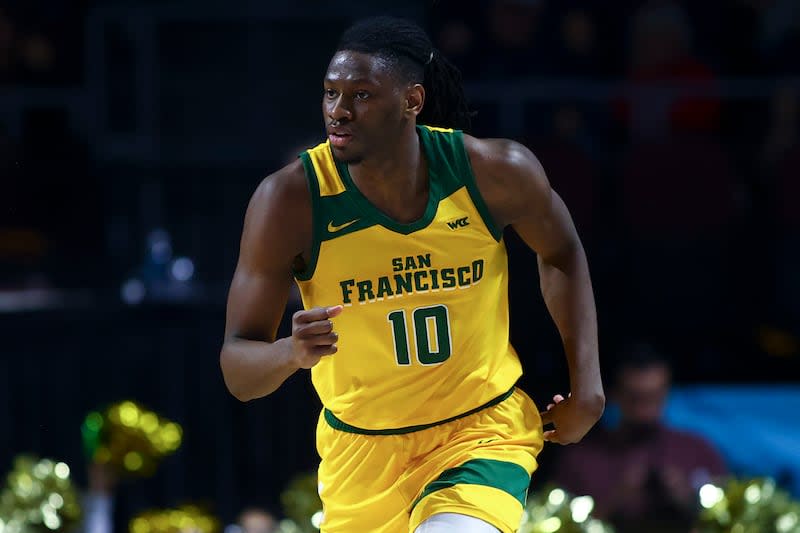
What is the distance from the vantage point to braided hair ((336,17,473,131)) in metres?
2.81

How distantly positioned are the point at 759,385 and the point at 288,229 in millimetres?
3680

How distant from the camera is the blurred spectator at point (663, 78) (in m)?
6.34

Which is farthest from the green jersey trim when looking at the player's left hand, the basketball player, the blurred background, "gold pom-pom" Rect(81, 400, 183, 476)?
the blurred background

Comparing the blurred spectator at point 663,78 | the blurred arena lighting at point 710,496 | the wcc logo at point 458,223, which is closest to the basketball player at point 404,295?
the wcc logo at point 458,223

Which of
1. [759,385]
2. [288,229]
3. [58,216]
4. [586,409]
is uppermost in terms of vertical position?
[288,229]

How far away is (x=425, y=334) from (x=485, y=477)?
0.35 meters

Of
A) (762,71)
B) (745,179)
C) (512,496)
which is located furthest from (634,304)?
(512,496)

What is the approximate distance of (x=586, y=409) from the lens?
3.03 metres

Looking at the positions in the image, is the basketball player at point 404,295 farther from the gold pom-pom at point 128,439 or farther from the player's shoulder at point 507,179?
the gold pom-pom at point 128,439

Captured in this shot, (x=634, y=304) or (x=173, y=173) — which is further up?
(x=173, y=173)

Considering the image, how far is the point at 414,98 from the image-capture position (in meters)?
2.88

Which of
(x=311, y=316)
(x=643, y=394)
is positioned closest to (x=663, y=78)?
(x=643, y=394)

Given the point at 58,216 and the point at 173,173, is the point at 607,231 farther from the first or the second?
the point at 58,216

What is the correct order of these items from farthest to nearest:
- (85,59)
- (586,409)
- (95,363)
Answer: (85,59) → (95,363) → (586,409)
